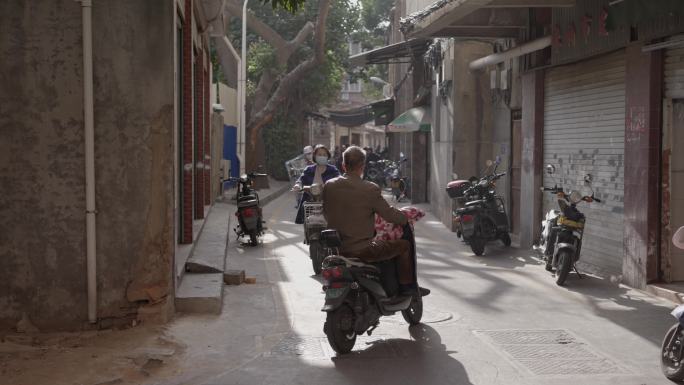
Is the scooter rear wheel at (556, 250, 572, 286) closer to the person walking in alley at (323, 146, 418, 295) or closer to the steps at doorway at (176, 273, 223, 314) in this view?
the person walking in alley at (323, 146, 418, 295)

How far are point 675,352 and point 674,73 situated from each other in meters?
4.33

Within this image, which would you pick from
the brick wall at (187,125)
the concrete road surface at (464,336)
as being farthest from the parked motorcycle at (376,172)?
the concrete road surface at (464,336)

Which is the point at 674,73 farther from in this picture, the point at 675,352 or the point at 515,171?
the point at 515,171

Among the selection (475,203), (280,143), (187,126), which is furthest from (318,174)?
(280,143)

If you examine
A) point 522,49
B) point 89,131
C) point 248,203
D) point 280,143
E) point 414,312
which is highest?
point 522,49

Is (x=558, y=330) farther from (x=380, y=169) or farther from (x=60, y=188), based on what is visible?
(x=380, y=169)

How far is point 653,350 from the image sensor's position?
23.1 feet

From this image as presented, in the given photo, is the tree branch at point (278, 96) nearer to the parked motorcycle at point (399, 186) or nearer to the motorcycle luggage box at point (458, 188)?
the parked motorcycle at point (399, 186)

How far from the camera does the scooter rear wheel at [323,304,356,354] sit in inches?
263

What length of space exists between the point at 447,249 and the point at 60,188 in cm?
819

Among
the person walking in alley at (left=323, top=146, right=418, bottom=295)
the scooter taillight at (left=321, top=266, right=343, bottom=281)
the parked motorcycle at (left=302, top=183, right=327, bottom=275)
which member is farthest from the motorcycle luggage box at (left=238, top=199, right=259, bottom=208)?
the scooter taillight at (left=321, top=266, right=343, bottom=281)

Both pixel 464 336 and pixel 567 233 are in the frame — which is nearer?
pixel 464 336

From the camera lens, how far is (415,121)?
858 inches

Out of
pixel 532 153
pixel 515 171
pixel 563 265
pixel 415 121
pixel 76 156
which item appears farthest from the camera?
pixel 415 121
